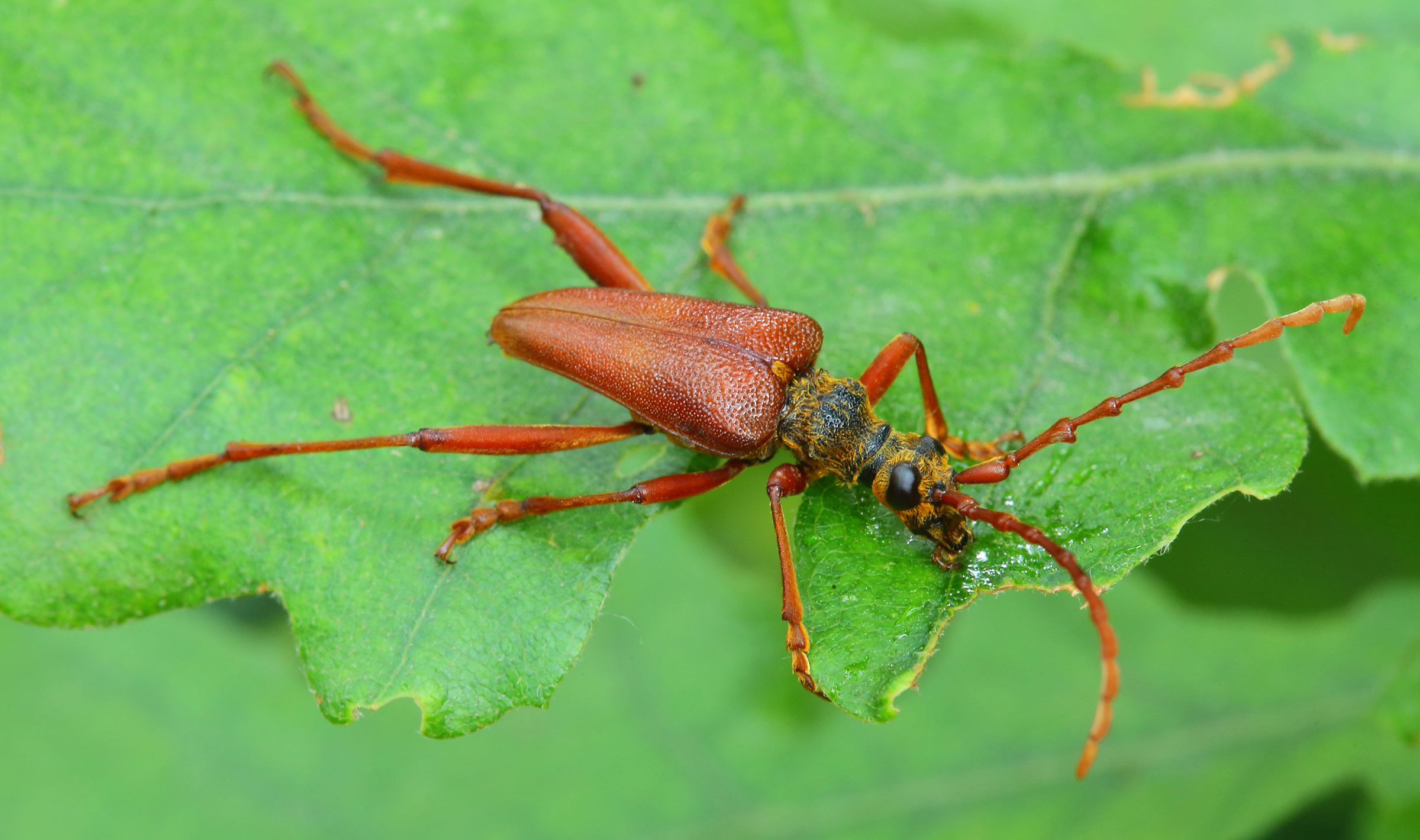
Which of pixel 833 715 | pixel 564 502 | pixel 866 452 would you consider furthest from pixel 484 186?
pixel 833 715

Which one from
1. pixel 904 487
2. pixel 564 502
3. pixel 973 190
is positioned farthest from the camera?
pixel 973 190

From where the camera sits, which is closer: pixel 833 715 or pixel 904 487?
pixel 904 487

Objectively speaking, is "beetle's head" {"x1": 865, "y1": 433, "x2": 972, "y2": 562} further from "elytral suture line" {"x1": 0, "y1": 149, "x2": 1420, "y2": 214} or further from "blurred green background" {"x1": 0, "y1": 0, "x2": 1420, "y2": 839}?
"blurred green background" {"x1": 0, "y1": 0, "x2": 1420, "y2": 839}

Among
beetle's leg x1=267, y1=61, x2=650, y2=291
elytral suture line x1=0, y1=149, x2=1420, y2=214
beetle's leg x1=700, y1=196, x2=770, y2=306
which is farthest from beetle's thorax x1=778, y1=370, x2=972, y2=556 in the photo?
beetle's leg x1=267, y1=61, x2=650, y2=291

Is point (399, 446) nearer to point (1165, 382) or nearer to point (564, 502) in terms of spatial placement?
point (564, 502)

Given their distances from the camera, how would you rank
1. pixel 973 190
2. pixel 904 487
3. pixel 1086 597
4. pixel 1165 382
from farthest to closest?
pixel 973 190, pixel 904 487, pixel 1165 382, pixel 1086 597

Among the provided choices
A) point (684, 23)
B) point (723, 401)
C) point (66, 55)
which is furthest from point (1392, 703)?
point (66, 55)

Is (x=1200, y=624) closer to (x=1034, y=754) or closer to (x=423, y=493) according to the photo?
(x=1034, y=754)
